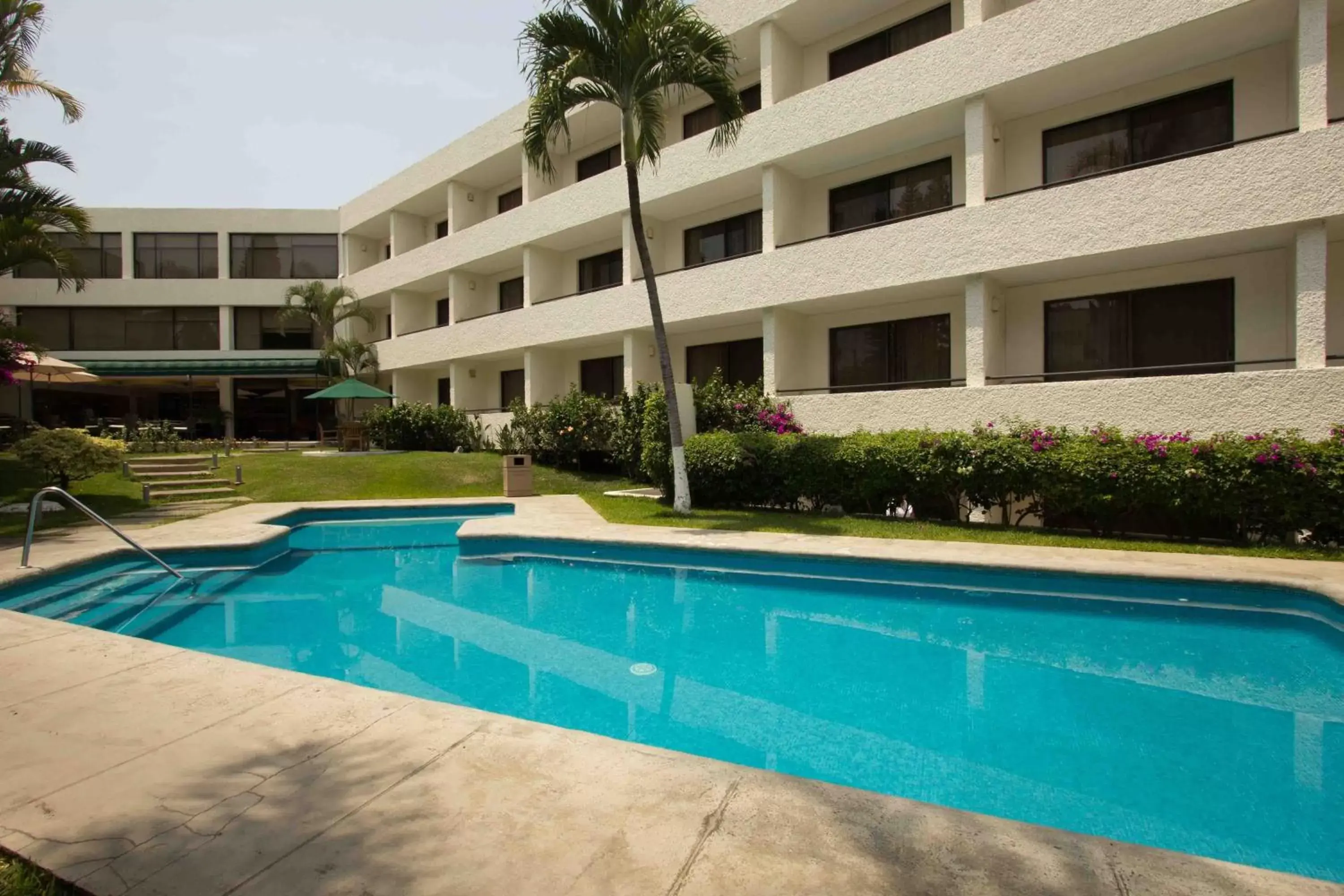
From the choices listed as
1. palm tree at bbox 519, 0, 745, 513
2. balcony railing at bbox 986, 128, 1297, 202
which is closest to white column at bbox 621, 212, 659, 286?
palm tree at bbox 519, 0, 745, 513

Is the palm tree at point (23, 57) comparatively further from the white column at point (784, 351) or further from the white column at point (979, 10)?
the white column at point (979, 10)

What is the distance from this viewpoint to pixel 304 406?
33875 millimetres

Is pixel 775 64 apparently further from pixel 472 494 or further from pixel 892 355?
pixel 472 494

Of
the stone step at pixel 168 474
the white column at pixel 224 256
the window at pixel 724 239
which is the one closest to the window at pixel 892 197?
the window at pixel 724 239

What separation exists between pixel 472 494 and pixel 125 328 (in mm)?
25144

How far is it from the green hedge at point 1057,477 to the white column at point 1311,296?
130 cm

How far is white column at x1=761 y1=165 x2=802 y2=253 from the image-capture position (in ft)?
50.9

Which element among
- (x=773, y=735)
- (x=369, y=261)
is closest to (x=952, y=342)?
(x=773, y=735)

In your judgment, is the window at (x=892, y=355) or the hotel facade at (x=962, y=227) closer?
the hotel facade at (x=962, y=227)

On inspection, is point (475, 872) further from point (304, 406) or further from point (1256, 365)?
point (304, 406)

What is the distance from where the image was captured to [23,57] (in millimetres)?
15078

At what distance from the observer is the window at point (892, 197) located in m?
14.5

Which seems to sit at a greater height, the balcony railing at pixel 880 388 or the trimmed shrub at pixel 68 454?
the balcony railing at pixel 880 388

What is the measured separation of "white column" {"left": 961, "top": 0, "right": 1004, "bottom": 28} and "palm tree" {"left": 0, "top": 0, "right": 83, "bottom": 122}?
59.5ft
